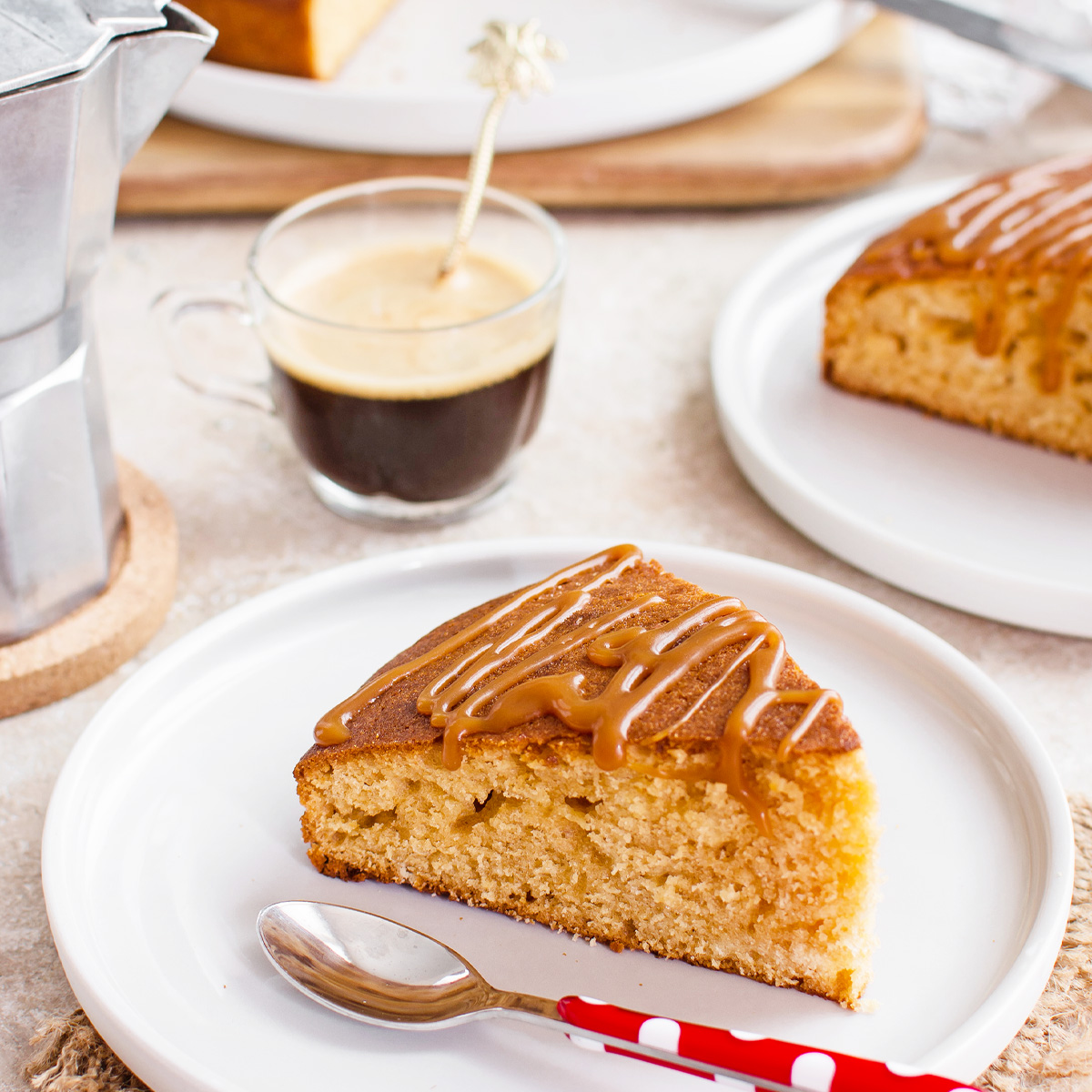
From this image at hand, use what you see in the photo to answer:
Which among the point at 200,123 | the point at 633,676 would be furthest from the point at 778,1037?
the point at 200,123

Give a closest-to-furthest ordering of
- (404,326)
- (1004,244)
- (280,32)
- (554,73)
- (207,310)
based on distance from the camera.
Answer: (404,326)
(207,310)
(1004,244)
(280,32)
(554,73)

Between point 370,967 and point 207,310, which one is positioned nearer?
point 370,967

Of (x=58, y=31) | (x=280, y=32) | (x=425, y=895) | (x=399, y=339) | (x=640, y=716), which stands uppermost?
(x=58, y=31)

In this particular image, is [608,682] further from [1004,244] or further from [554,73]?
[554,73]

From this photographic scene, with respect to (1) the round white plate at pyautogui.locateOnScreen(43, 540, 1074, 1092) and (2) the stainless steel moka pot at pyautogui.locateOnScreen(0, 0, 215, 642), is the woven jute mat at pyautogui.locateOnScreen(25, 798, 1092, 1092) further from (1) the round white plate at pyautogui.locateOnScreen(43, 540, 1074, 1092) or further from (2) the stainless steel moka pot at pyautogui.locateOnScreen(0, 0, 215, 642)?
(2) the stainless steel moka pot at pyautogui.locateOnScreen(0, 0, 215, 642)

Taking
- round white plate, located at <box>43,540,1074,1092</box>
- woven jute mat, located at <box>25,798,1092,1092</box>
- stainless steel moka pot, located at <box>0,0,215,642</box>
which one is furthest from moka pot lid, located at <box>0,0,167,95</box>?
woven jute mat, located at <box>25,798,1092,1092</box>

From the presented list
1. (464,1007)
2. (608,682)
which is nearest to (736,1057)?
(464,1007)

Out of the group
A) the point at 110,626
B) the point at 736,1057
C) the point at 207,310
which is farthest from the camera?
the point at 207,310
